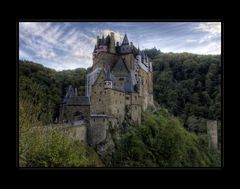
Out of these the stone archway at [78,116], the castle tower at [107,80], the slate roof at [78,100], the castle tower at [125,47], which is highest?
the castle tower at [125,47]

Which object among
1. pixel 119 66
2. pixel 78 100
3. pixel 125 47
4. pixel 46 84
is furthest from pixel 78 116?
pixel 125 47

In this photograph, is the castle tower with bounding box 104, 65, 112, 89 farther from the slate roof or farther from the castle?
the slate roof

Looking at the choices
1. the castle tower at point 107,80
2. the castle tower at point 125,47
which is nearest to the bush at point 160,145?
the castle tower at point 107,80

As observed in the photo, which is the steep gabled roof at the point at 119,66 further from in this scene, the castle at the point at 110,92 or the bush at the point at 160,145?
the bush at the point at 160,145

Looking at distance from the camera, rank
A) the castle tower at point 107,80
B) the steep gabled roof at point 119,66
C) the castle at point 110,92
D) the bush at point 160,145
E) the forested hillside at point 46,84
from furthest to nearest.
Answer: the steep gabled roof at point 119,66
the castle tower at point 107,80
the castle at point 110,92
the bush at point 160,145
the forested hillside at point 46,84

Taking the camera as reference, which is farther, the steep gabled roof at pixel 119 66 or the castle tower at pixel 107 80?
the steep gabled roof at pixel 119 66

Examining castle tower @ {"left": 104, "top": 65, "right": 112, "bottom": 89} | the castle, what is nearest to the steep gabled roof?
the castle

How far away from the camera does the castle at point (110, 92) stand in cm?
546

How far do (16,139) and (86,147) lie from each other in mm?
2425

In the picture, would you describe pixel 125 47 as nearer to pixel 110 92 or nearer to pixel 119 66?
pixel 119 66

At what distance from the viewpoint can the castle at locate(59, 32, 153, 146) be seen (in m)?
5.46

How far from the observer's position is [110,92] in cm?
632
